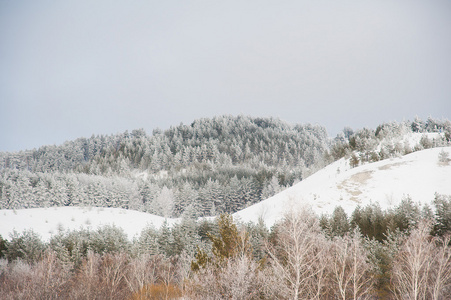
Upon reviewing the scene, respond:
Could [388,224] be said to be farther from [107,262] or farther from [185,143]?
[185,143]

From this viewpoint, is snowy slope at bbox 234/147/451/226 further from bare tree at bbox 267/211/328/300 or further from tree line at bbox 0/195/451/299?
bare tree at bbox 267/211/328/300

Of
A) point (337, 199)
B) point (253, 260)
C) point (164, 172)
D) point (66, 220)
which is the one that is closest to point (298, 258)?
point (253, 260)

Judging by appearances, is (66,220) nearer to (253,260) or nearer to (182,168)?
(253,260)

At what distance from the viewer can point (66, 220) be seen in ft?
128

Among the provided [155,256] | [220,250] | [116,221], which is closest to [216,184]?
[116,221]

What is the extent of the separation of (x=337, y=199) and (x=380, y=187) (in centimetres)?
828

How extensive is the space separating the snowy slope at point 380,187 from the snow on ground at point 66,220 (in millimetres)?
16627

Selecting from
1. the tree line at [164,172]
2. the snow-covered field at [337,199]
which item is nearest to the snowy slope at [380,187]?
the snow-covered field at [337,199]

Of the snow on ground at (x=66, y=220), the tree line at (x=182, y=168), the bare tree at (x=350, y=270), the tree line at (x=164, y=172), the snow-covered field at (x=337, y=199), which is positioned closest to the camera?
the bare tree at (x=350, y=270)

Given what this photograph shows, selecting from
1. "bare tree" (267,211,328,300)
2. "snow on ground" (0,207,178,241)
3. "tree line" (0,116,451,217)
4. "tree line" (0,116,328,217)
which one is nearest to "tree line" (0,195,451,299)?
"bare tree" (267,211,328,300)

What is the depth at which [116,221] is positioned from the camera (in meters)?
42.2

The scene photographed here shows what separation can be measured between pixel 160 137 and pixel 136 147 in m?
26.9

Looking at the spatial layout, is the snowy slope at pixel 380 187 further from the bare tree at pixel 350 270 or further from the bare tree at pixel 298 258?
the bare tree at pixel 298 258

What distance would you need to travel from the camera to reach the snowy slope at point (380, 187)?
136ft
